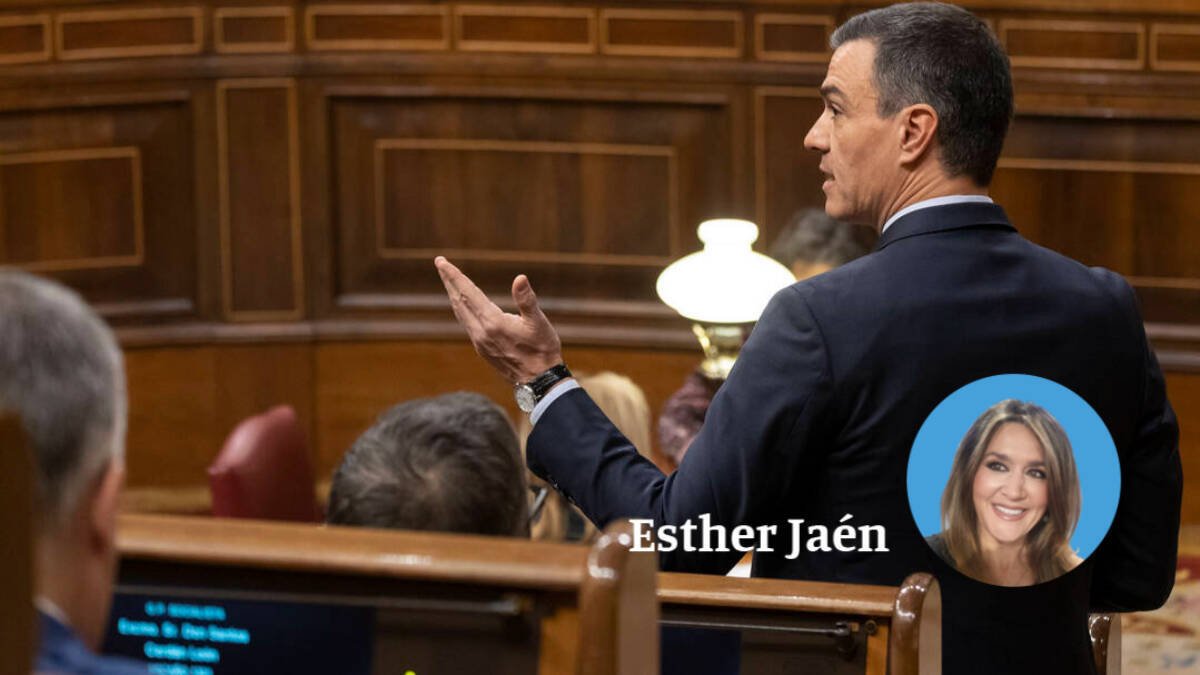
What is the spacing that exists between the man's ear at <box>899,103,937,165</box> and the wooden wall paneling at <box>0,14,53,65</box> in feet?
15.8

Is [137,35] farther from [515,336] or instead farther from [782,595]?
[782,595]

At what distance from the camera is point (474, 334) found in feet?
6.23

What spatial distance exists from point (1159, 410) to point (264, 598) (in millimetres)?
1057

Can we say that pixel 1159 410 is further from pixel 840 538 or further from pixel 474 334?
pixel 474 334

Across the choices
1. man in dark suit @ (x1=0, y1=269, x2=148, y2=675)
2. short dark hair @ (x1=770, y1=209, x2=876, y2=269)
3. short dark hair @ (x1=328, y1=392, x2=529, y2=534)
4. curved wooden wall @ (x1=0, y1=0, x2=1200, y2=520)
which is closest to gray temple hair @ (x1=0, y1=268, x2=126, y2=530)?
man in dark suit @ (x1=0, y1=269, x2=148, y2=675)

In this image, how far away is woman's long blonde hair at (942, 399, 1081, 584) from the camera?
176 centimetres

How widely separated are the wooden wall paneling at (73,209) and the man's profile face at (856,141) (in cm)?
463

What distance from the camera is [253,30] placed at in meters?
6.02

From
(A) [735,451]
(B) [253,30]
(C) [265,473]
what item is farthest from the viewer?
(B) [253,30]

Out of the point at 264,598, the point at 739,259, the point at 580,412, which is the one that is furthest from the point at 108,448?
the point at 739,259

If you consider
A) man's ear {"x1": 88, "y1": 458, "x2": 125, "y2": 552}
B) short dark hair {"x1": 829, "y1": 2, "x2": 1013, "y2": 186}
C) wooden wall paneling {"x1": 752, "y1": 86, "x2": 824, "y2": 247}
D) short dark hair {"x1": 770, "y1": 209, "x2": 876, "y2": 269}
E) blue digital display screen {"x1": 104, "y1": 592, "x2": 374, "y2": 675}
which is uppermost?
wooden wall paneling {"x1": 752, "y1": 86, "x2": 824, "y2": 247}

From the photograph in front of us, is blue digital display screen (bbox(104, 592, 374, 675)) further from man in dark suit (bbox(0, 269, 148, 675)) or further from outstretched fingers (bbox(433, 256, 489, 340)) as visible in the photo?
outstretched fingers (bbox(433, 256, 489, 340))

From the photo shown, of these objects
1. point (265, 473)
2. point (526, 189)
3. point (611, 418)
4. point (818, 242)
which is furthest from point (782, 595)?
A: point (526, 189)

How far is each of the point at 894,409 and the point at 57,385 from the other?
37.3 inches
